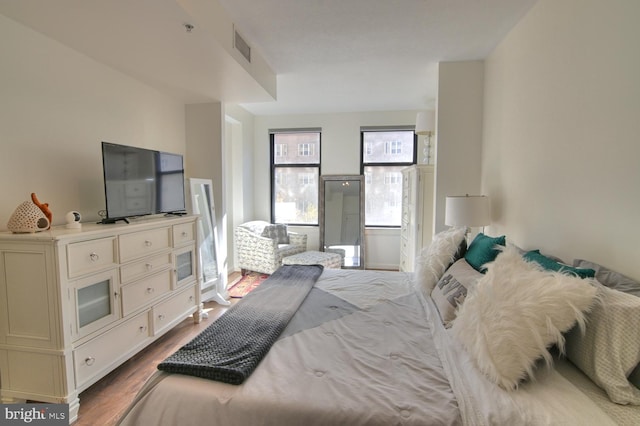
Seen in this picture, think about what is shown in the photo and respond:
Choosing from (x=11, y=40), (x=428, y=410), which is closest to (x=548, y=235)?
(x=428, y=410)

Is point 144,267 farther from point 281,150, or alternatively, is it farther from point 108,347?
point 281,150

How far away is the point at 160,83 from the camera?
3.03m

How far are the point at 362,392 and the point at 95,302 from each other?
69.8 inches

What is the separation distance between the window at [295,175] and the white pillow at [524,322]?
4.16 m

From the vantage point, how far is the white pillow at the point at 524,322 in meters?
1.08

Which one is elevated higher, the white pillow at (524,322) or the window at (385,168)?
the window at (385,168)

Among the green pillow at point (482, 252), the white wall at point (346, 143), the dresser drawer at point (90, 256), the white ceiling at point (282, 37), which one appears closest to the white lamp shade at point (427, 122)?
the white ceiling at point (282, 37)

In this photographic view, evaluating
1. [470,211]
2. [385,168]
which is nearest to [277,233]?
[385,168]

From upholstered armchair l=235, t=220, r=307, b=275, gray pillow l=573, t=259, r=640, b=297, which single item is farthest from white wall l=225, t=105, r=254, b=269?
gray pillow l=573, t=259, r=640, b=297

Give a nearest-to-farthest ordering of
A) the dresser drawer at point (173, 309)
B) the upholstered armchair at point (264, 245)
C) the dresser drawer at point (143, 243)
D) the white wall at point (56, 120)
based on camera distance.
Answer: the white wall at point (56, 120), the dresser drawer at point (143, 243), the dresser drawer at point (173, 309), the upholstered armchair at point (264, 245)

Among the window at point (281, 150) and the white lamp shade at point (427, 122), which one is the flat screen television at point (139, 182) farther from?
the white lamp shade at point (427, 122)

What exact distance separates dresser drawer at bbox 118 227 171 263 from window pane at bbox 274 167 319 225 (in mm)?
2837

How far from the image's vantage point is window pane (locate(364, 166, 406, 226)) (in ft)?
16.7

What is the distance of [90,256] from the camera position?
1.91 metres
